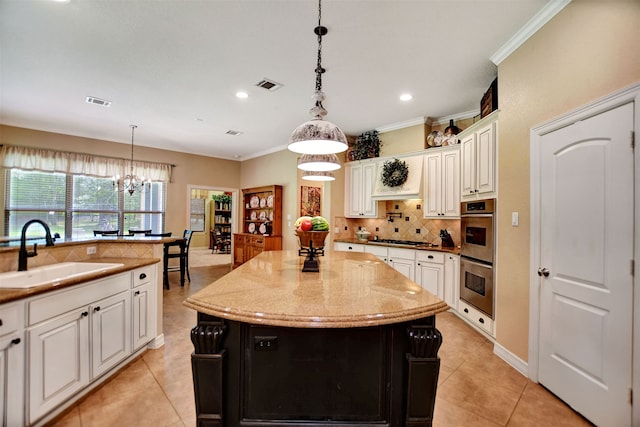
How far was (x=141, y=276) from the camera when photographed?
8.13 feet

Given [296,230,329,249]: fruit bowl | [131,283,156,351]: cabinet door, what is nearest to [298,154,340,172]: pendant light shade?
[296,230,329,249]: fruit bowl

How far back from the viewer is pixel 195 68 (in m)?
→ 2.88

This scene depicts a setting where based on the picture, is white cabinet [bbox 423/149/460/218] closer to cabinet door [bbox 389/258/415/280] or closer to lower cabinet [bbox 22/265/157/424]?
cabinet door [bbox 389/258/415/280]

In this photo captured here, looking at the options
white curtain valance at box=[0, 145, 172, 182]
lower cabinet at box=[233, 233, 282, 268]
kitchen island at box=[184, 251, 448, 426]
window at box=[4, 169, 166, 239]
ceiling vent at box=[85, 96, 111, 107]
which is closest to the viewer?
kitchen island at box=[184, 251, 448, 426]

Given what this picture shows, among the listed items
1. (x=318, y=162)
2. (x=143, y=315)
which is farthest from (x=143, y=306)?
(x=318, y=162)

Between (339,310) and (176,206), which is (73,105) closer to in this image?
(176,206)

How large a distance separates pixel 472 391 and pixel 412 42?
9.32 ft

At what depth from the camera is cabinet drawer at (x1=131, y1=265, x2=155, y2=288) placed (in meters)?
2.40

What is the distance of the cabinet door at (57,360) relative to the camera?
1578mm

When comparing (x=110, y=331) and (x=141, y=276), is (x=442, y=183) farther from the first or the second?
(x=110, y=331)

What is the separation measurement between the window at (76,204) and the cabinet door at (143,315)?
4.01 metres

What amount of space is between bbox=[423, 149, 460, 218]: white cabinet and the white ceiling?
646mm

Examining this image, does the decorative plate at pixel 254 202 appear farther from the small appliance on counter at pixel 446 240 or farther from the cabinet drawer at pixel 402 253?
the small appliance on counter at pixel 446 240

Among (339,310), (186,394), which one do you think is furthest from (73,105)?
(339,310)
